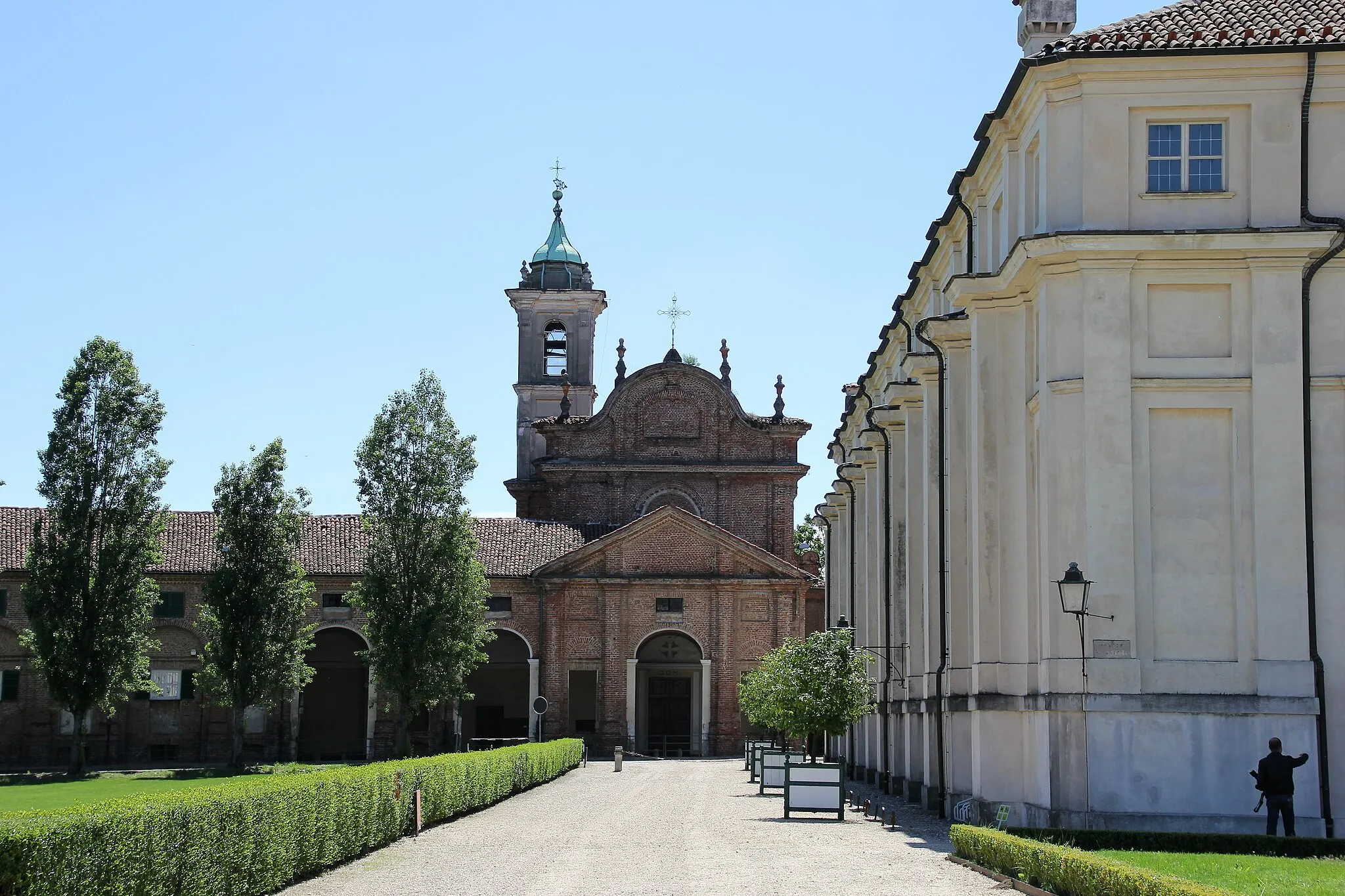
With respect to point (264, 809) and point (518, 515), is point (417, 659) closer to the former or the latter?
point (518, 515)

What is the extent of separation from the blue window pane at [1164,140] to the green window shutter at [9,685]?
46.7 m

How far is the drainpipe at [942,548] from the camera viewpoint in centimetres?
2747

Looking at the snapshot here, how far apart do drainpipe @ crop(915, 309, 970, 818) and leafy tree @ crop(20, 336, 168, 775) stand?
2950cm

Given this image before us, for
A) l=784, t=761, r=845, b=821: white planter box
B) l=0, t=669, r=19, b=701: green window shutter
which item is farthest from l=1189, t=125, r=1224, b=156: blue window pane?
l=0, t=669, r=19, b=701: green window shutter

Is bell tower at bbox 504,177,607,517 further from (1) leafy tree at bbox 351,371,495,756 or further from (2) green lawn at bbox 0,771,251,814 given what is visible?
(2) green lawn at bbox 0,771,251,814

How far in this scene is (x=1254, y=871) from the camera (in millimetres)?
15109

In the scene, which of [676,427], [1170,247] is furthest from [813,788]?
[676,427]

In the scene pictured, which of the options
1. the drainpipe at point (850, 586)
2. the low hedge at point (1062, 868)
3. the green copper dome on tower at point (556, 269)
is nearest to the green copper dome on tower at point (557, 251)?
the green copper dome on tower at point (556, 269)

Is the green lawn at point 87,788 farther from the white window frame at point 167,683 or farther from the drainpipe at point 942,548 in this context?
the drainpipe at point 942,548

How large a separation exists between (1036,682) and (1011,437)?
3707 mm

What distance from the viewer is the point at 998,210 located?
26672 mm

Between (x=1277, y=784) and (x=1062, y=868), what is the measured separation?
212 inches

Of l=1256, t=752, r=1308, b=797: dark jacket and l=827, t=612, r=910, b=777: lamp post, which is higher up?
l=827, t=612, r=910, b=777: lamp post

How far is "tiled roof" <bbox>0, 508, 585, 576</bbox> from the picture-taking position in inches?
2320
